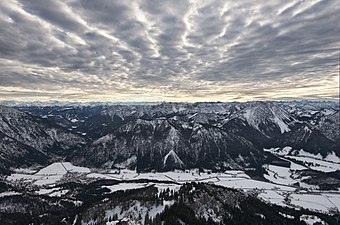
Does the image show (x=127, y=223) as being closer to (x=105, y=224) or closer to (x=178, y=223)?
(x=105, y=224)

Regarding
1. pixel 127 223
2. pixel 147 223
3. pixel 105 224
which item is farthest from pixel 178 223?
pixel 105 224

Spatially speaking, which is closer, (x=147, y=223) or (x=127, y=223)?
(x=127, y=223)

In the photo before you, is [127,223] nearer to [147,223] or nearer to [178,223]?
[147,223]

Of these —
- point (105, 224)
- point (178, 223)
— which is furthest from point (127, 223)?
point (178, 223)
